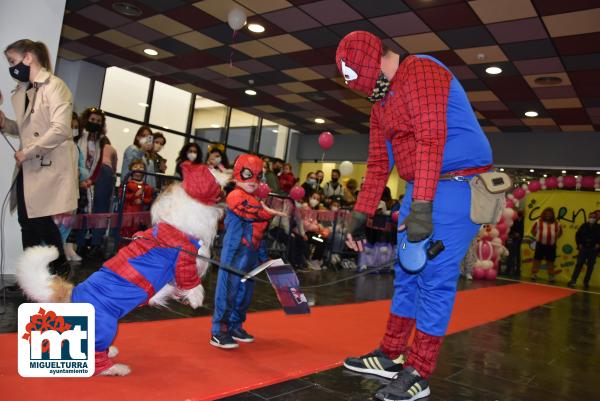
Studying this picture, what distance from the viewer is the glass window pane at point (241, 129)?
12.4 metres

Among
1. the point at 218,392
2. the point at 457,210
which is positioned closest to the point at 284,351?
A: the point at 218,392

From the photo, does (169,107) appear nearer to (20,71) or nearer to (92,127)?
(92,127)

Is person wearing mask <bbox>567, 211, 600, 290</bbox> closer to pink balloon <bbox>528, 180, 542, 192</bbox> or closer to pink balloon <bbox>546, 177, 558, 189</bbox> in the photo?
pink balloon <bbox>546, 177, 558, 189</bbox>

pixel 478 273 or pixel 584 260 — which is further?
pixel 584 260

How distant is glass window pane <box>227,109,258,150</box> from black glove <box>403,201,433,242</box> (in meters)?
11.0

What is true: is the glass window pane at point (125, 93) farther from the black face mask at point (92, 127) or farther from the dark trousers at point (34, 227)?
the dark trousers at point (34, 227)

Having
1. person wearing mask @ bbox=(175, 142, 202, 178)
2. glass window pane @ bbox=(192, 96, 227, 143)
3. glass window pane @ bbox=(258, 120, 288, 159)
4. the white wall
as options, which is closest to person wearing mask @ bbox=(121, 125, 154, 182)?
person wearing mask @ bbox=(175, 142, 202, 178)

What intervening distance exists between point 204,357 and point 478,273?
7.36 meters

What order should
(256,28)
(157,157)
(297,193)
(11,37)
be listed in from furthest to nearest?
(297,193) < (256,28) < (157,157) < (11,37)

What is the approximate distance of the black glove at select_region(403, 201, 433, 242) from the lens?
1.63 m

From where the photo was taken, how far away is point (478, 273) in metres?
8.46

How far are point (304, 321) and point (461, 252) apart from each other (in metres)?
1.65

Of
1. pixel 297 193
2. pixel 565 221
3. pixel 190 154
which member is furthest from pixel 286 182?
pixel 565 221

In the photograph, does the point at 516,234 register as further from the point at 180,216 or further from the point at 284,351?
the point at 180,216
